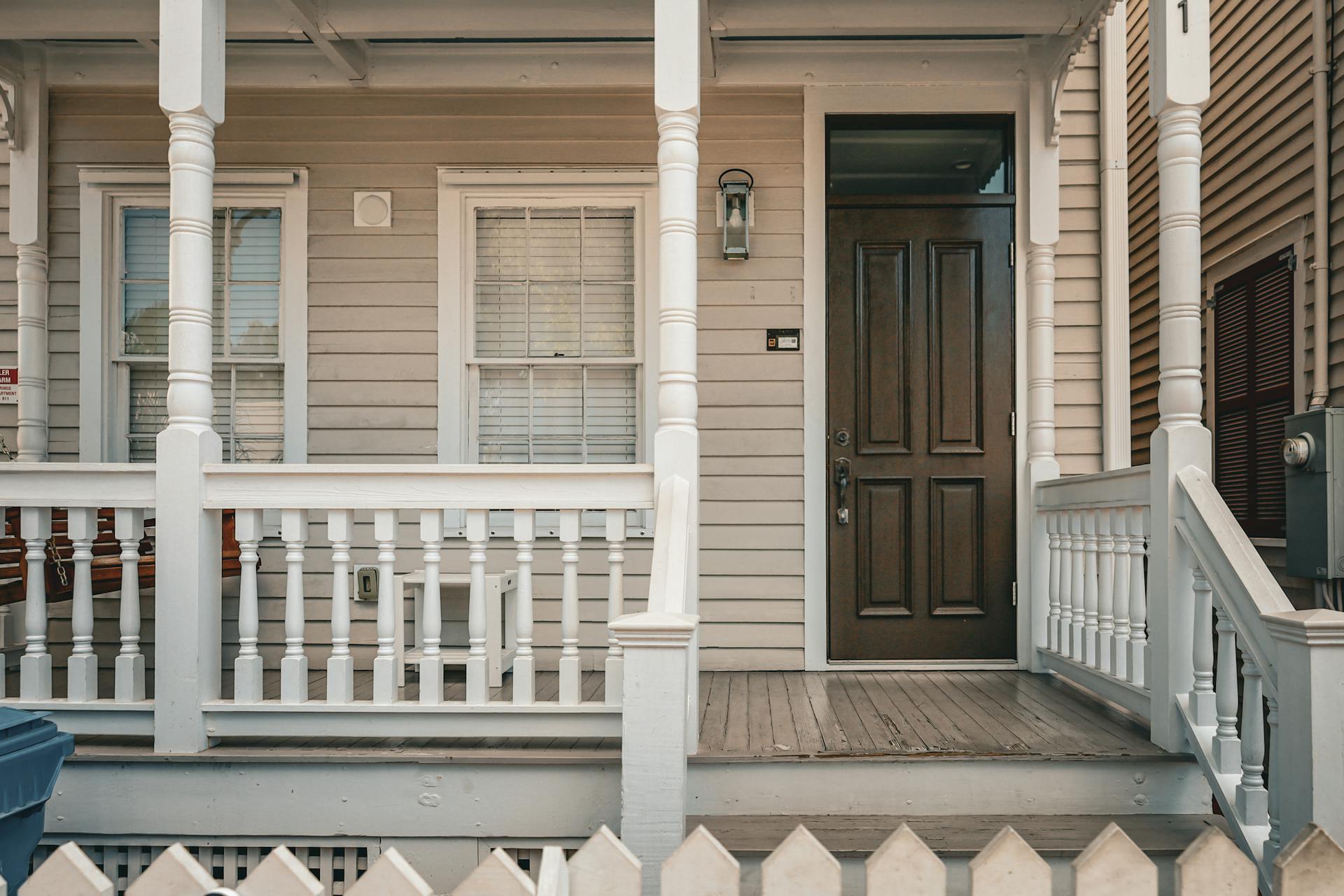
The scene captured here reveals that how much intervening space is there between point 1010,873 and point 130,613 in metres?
2.99

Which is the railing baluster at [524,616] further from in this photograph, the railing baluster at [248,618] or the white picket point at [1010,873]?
the white picket point at [1010,873]

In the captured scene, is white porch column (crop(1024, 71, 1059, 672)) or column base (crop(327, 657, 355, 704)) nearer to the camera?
column base (crop(327, 657, 355, 704))

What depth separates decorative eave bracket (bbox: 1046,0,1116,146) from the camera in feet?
12.9

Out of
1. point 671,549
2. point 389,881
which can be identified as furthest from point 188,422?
point 389,881

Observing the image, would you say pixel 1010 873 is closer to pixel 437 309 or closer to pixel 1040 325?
pixel 1040 325

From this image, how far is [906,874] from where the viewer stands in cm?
116

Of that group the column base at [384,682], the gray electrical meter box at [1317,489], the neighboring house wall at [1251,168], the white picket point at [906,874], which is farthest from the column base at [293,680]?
the neighboring house wall at [1251,168]

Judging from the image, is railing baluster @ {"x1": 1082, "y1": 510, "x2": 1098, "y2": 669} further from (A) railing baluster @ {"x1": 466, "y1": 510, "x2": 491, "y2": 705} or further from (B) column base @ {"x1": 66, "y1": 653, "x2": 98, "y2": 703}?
(B) column base @ {"x1": 66, "y1": 653, "x2": 98, "y2": 703}

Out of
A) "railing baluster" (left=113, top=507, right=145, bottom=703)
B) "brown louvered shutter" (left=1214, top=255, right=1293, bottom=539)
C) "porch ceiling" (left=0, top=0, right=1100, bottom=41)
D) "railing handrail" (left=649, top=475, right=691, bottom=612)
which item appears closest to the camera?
"railing handrail" (left=649, top=475, right=691, bottom=612)

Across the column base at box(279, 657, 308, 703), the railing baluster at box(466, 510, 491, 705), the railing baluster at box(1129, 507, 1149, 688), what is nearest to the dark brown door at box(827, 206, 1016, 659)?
the railing baluster at box(1129, 507, 1149, 688)

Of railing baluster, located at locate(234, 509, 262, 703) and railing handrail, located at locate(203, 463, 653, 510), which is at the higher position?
railing handrail, located at locate(203, 463, 653, 510)

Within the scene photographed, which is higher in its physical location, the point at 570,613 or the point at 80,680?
the point at 570,613

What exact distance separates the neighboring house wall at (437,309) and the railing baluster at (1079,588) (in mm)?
825

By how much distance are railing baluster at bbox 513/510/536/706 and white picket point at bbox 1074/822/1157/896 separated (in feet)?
6.68
